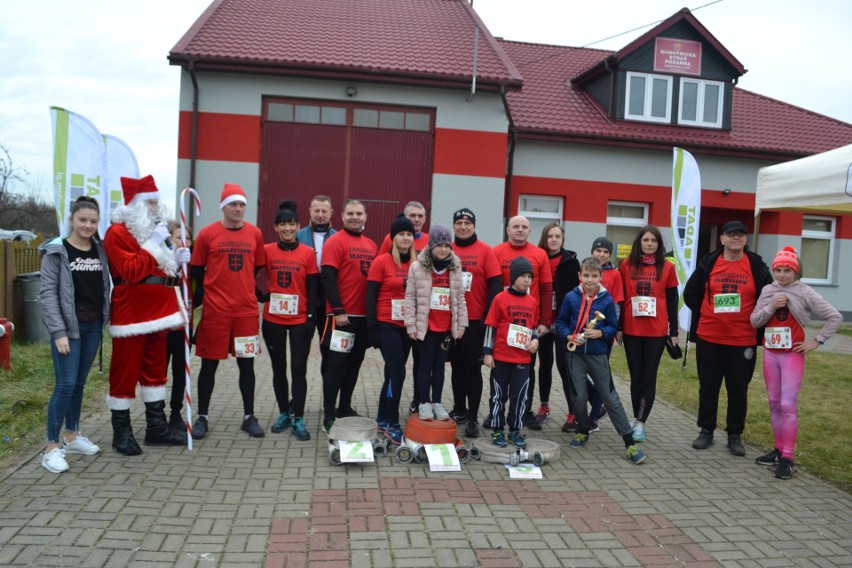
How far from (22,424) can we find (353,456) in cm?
319

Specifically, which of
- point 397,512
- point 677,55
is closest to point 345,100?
point 677,55

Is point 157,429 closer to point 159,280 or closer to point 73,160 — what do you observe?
point 159,280

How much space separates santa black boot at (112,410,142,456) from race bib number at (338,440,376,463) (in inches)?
63.8

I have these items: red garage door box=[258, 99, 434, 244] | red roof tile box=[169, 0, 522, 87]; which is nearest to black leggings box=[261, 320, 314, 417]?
red garage door box=[258, 99, 434, 244]

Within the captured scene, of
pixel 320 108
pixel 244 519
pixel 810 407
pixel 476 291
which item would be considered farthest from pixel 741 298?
pixel 320 108

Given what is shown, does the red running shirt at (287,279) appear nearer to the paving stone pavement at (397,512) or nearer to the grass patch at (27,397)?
the paving stone pavement at (397,512)

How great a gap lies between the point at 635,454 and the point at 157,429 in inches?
156

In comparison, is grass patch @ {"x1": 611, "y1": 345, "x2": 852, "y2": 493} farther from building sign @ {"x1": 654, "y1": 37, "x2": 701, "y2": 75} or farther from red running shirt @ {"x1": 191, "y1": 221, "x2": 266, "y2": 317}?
building sign @ {"x1": 654, "y1": 37, "x2": 701, "y2": 75}

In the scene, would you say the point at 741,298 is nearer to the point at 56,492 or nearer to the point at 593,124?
the point at 56,492

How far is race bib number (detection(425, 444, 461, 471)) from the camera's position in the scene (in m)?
4.95

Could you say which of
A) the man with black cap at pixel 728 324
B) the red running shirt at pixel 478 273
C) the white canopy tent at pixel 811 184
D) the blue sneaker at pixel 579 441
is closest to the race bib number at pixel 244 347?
the red running shirt at pixel 478 273

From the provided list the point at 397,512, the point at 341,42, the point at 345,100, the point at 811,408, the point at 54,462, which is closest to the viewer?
the point at 397,512

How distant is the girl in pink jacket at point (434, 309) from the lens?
5371 millimetres

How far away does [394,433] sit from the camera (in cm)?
562
